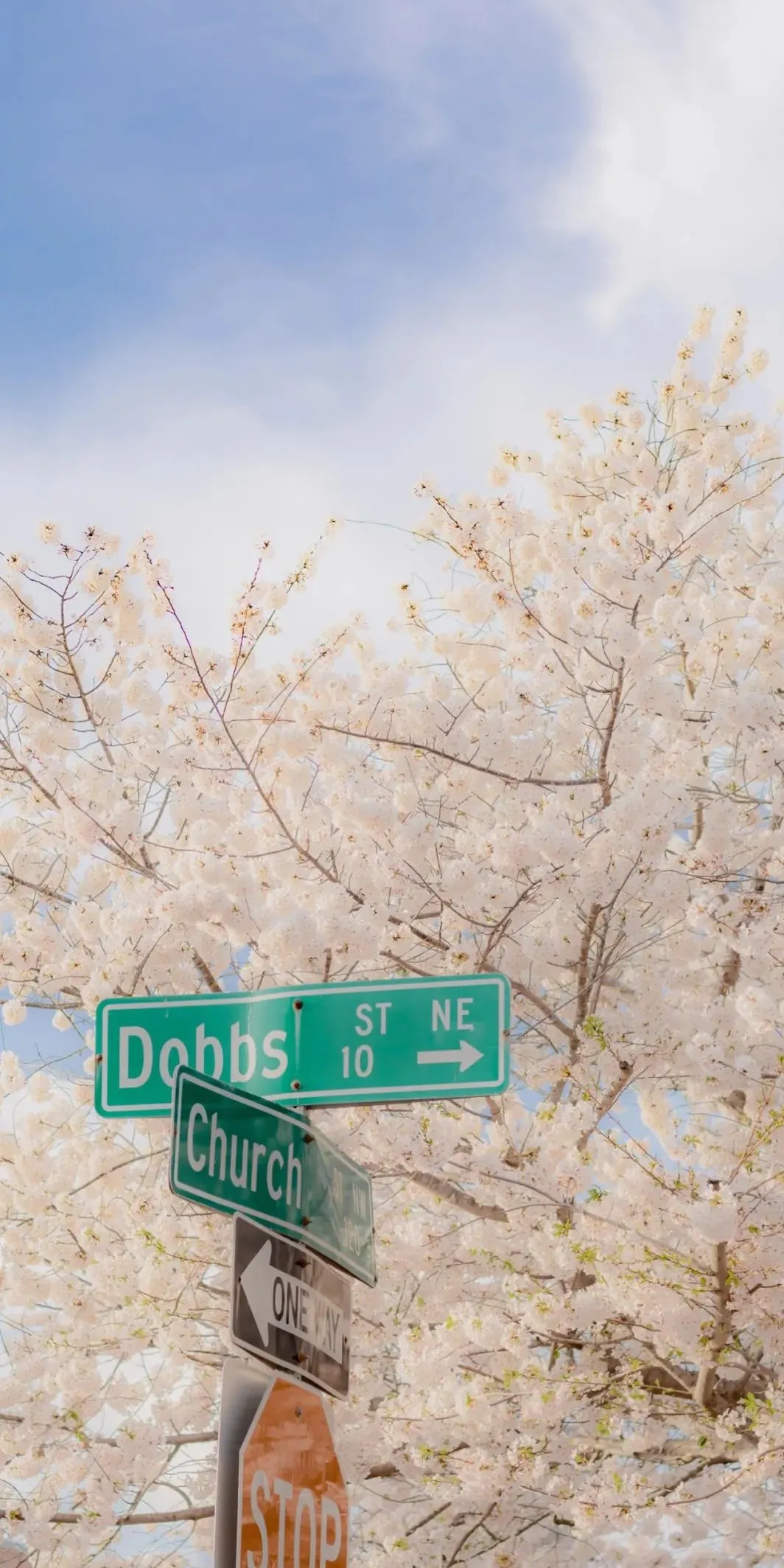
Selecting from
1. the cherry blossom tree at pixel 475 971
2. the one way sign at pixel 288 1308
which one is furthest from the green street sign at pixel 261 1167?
the cherry blossom tree at pixel 475 971

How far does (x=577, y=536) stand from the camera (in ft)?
28.9

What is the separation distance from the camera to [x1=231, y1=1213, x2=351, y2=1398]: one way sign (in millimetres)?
2986

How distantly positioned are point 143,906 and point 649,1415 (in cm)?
359

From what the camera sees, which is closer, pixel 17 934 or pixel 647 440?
pixel 17 934

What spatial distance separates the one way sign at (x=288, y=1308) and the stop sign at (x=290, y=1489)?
0.07 metres

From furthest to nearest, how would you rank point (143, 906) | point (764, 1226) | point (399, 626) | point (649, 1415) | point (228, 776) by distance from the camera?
point (399, 626), point (228, 776), point (143, 906), point (649, 1415), point (764, 1226)

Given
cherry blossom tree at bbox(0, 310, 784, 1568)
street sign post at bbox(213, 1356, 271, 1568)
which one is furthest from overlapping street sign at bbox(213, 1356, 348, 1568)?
cherry blossom tree at bbox(0, 310, 784, 1568)

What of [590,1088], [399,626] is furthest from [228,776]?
[590,1088]

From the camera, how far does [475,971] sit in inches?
293

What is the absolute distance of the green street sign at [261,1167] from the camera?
3123 mm

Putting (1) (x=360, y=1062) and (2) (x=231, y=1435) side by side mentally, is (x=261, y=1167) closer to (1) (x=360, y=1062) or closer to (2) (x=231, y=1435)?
(1) (x=360, y=1062)

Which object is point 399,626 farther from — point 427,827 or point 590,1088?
point 590,1088

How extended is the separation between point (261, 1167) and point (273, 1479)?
0.63 meters

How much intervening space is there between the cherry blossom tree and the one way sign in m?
3.29
